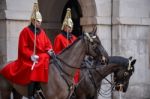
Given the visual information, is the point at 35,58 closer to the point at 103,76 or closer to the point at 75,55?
the point at 75,55

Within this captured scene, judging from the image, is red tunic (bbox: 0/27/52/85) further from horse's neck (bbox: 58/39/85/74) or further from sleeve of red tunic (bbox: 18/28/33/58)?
horse's neck (bbox: 58/39/85/74)

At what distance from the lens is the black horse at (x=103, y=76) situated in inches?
370

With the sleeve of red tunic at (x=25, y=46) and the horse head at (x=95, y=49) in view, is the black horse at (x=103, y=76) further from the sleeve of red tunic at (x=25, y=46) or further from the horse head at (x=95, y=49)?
the sleeve of red tunic at (x=25, y=46)

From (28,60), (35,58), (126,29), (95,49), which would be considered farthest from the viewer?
(126,29)

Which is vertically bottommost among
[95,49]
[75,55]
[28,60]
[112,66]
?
[112,66]

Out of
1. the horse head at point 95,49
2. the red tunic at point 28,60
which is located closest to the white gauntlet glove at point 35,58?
the red tunic at point 28,60

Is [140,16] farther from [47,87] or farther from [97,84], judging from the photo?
[47,87]

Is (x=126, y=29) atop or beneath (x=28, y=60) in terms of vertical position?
atop

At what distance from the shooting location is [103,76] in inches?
376

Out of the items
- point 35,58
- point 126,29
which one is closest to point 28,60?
point 35,58

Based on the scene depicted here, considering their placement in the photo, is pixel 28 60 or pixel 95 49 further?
pixel 28 60

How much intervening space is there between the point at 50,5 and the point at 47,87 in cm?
744

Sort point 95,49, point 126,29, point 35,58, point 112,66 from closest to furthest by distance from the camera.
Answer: point 95,49 → point 35,58 → point 112,66 → point 126,29

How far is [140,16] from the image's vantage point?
13.4 meters
